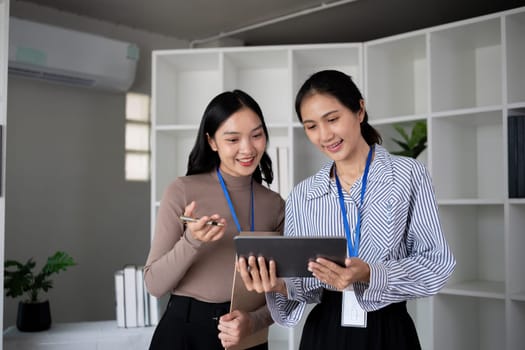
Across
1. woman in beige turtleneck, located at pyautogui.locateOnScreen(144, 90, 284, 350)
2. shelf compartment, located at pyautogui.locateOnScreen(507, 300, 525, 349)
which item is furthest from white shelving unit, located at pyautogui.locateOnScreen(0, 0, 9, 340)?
shelf compartment, located at pyautogui.locateOnScreen(507, 300, 525, 349)

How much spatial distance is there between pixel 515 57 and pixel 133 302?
2.33 m

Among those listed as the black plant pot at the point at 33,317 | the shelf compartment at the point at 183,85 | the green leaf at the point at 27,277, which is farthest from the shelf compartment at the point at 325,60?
the black plant pot at the point at 33,317

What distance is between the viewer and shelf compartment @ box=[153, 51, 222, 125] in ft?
10.8

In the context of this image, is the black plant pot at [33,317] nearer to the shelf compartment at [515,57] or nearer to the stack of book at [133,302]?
the stack of book at [133,302]

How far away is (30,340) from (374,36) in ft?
12.6

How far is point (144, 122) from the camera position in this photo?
4.83 metres

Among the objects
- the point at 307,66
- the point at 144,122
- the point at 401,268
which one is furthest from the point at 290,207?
the point at 144,122

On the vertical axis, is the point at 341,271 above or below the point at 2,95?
below

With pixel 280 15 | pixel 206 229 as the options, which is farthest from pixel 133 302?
pixel 280 15

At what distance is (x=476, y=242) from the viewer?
10.5 feet

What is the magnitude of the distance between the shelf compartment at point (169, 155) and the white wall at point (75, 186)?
4.24 ft

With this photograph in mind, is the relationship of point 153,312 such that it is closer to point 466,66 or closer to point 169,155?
point 169,155

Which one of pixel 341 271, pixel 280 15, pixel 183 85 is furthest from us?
pixel 280 15

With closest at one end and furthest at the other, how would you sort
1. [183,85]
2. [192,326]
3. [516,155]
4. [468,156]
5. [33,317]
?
1. [192,326]
2. [516,155]
3. [33,317]
4. [468,156]
5. [183,85]
